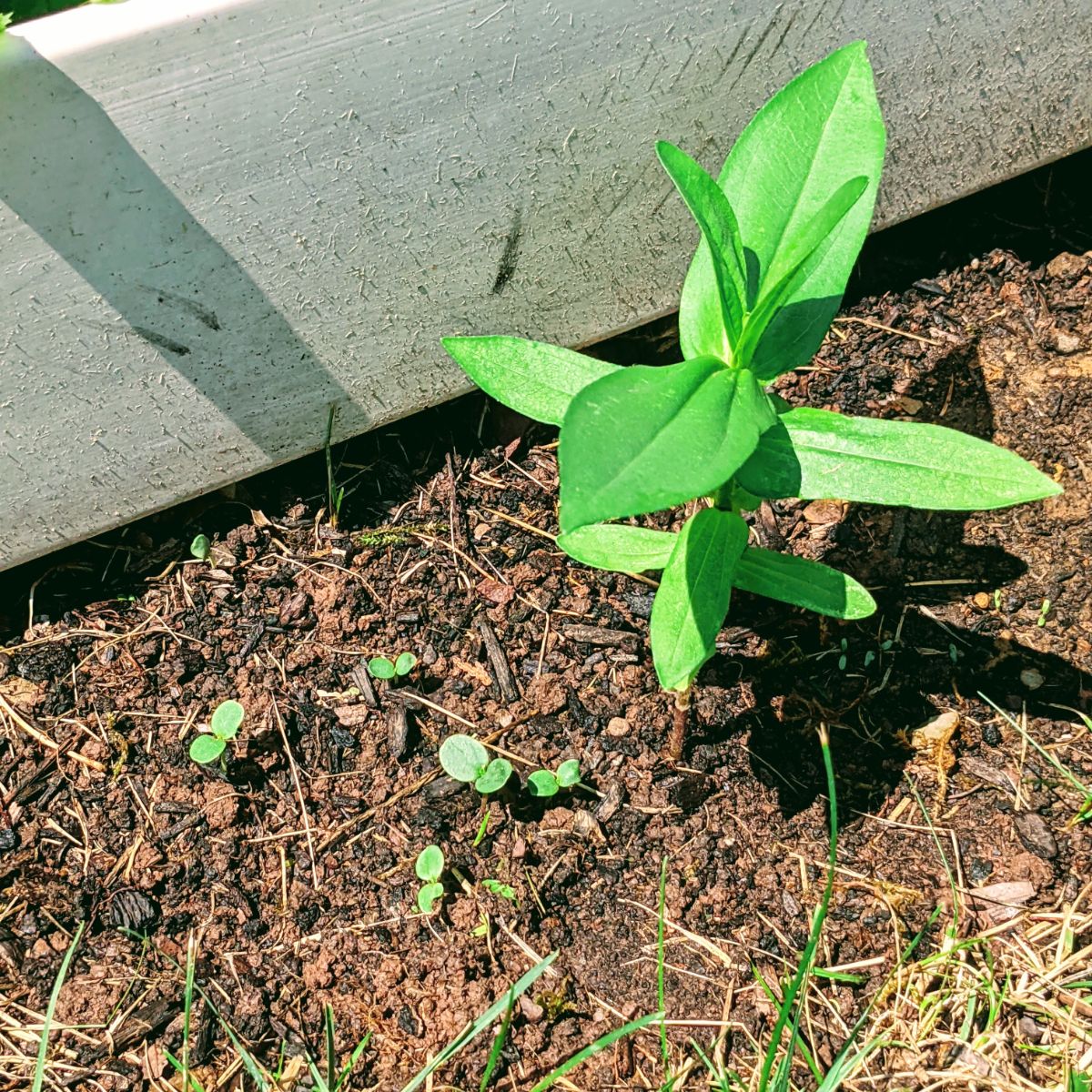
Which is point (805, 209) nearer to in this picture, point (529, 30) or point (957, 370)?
point (529, 30)

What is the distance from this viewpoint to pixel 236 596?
6.56 feet

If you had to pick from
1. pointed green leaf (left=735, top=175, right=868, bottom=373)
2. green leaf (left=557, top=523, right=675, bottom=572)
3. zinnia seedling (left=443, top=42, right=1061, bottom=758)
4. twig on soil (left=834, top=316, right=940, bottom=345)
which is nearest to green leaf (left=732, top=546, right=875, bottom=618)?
zinnia seedling (left=443, top=42, right=1061, bottom=758)

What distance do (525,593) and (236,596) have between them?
579 mm

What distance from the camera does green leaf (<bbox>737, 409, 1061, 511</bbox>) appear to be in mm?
1312

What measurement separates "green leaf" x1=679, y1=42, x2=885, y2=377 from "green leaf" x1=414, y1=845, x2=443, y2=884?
37.0 inches

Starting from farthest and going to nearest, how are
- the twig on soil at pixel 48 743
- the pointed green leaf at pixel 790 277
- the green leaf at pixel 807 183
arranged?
the twig on soil at pixel 48 743 → the green leaf at pixel 807 183 → the pointed green leaf at pixel 790 277

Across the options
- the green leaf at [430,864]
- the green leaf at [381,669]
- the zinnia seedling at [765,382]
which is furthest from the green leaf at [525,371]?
the green leaf at [430,864]

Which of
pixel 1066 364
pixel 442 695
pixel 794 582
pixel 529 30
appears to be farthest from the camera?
pixel 1066 364

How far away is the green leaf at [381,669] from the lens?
1.87 m

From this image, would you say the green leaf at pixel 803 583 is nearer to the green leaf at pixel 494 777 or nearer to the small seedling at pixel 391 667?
the green leaf at pixel 494 777

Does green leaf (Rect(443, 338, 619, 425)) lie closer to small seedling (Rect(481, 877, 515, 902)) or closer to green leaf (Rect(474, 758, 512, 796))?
green leaf (Rect(474, 758, 512, 796))

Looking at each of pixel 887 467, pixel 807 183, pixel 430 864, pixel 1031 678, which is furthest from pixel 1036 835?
pixel 807 183

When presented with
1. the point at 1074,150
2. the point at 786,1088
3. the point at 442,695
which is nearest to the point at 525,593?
the point at 442,695

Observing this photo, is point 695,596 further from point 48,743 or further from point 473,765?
point 48,743
